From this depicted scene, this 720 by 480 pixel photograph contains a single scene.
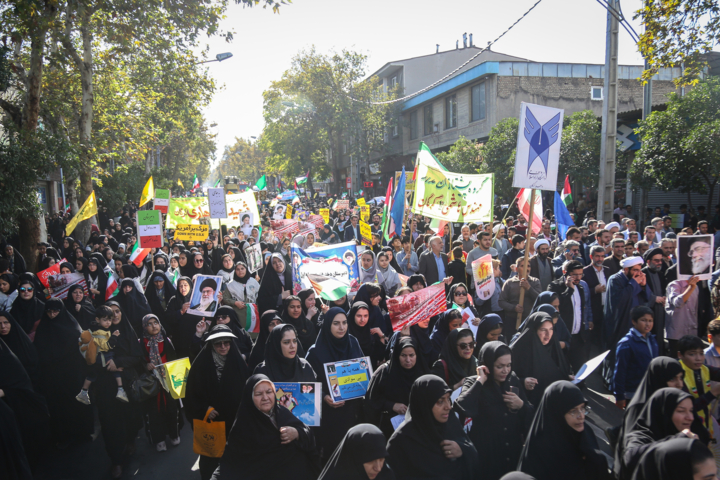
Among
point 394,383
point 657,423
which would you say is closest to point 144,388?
point 394,383

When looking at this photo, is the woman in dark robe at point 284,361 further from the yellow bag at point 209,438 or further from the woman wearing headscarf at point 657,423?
the woman wearing headscarf at point 657,423

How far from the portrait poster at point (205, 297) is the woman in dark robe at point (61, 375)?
1212 millimetres

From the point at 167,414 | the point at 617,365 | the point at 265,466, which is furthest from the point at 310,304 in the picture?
the point at 617,365

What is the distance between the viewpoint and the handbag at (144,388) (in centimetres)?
459

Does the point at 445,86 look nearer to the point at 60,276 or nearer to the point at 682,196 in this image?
the point at 682,196

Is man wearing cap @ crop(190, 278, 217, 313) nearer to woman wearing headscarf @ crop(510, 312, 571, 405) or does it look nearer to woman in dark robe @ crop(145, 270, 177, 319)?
woman in dark robe @ crop(145, 270, 177, 319)

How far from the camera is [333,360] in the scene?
4152 mm

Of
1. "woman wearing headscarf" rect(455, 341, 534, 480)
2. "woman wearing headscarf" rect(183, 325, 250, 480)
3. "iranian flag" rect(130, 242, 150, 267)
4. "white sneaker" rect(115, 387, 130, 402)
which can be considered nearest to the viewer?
"woman wearing headscarf" rect(455, 341, 534, 480)

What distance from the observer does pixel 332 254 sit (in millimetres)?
6023

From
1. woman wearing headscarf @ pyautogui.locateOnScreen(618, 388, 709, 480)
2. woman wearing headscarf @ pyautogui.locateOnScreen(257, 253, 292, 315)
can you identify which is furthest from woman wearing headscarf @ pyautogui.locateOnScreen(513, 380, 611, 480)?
woman wearing headscarf @ pyautogui.locateOnScreen(257, 253, 292, 315)

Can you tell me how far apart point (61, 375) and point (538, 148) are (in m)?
5.80

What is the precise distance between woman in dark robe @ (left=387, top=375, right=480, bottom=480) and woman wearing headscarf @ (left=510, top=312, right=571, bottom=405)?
44.1 inches

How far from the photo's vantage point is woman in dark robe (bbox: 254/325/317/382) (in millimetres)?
3762

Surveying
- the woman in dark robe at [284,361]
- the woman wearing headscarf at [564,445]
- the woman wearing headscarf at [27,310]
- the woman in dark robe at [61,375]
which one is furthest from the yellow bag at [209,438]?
the woman wearing headscarf at [27,310]
